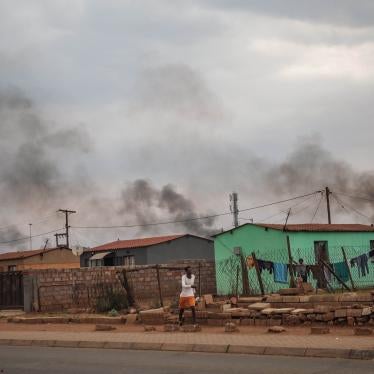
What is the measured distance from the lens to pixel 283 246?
2873 centimetres

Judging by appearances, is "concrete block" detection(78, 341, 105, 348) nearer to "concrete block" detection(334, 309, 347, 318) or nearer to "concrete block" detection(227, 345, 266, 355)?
"concrete block" detection(227, 345, 266, 355)

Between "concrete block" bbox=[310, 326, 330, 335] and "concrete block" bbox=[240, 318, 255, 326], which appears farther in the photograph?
"concrete block" bbox=[240, 318, 255, 326]

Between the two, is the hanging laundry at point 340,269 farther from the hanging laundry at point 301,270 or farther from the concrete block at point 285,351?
Result: the concrete block at point 285,351

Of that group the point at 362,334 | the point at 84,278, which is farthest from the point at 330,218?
the point at 362,334

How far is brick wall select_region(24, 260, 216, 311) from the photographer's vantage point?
78.3ft

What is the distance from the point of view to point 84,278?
2564 centimetres

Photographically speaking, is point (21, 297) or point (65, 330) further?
point (21, 297)

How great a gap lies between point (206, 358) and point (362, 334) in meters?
3.76

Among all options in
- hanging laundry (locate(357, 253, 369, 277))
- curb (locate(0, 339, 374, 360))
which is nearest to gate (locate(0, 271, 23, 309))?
curb (locate(0, 339, 374, 360))

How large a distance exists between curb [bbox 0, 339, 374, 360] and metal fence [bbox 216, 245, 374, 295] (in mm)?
6980

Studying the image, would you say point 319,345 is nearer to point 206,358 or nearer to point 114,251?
point 206,358

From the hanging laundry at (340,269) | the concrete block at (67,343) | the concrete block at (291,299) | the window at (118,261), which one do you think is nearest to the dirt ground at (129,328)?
the concrete block at (291,299)

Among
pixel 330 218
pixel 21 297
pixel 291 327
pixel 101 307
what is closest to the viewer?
pixel 291 327

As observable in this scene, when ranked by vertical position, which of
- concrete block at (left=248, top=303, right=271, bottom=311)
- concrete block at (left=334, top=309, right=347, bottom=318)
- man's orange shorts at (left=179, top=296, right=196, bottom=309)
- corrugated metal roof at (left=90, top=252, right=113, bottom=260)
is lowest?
concrete block at (left=334, top=309, right=347, bottom=318)
